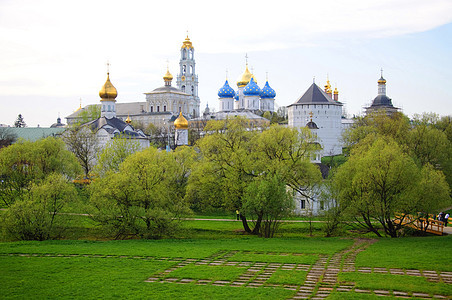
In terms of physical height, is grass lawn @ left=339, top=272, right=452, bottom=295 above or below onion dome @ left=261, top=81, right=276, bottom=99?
below

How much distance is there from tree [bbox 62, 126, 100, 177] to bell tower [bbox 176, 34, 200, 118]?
49508mm

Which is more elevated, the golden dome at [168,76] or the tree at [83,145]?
the golden dome at [168,76]

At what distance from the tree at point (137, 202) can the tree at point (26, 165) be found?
541 cm

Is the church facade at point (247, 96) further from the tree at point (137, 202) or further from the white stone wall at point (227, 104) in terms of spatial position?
the tree at point (137, 202)

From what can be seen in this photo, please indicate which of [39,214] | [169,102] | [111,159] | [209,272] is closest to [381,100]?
[169,102]

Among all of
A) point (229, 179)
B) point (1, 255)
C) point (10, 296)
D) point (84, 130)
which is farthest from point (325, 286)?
point (84, 130)

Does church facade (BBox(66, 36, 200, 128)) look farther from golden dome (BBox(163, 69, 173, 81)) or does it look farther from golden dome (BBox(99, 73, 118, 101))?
golden dome (BBox(99, 73, 118, 101))

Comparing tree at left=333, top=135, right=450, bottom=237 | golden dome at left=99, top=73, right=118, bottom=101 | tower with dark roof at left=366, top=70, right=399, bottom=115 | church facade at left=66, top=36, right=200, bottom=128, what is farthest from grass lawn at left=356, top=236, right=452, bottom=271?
church facade at left=66, top=36, right=200, bottom=128

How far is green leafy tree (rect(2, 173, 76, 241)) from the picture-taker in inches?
872

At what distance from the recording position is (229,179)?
26.2m

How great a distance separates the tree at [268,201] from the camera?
23375 mm

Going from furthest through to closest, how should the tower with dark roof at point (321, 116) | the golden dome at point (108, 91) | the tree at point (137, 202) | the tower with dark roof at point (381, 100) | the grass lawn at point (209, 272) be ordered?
the tower with dark roof at point (381, 100) < the golden dome at point (108, 91) < the tower with dark roof at point (321, 116) < the tree at point (137, 202) < the grass lawn at point (209, 272)

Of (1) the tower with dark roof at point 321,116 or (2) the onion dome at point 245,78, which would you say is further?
(2) the onion dome at point 245,78

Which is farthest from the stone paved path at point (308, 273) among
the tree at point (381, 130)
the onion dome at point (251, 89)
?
the onion dome at point (251, 89)
